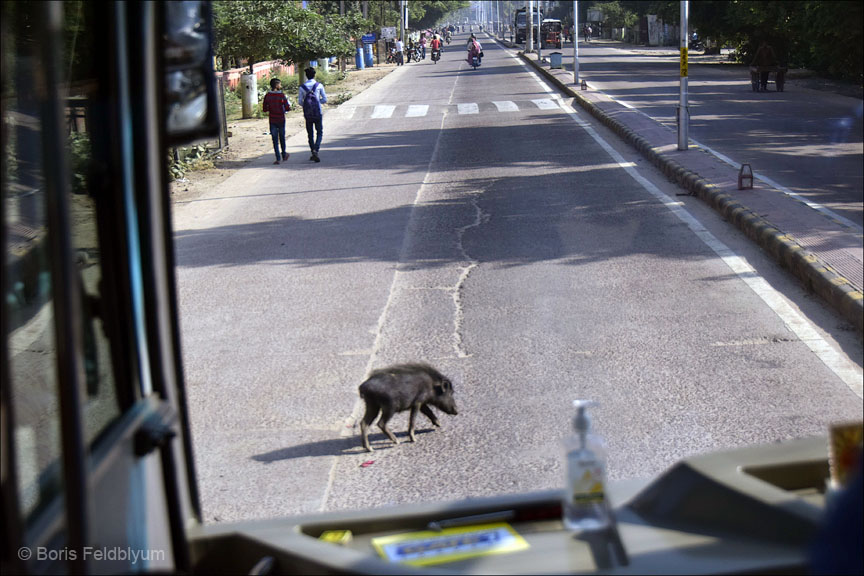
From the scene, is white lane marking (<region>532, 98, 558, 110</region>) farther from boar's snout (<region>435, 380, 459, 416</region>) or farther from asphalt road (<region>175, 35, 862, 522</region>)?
boar's snout (<region>435, 380, 459, 416</region>)

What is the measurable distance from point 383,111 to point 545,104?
4.46 metres

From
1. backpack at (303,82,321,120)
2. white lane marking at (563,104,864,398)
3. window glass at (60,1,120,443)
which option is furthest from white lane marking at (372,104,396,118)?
window glass at (60,1,120,443)

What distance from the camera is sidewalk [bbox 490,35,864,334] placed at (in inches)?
143

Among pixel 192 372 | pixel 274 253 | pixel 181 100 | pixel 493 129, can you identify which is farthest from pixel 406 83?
pixel 181 100

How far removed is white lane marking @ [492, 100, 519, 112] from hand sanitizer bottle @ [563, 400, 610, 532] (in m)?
24.6

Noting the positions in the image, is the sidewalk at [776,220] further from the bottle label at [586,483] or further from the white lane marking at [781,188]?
→ the bottle label at [586,483]

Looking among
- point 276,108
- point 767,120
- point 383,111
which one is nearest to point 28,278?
point 276,108

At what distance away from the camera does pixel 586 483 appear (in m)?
2.31

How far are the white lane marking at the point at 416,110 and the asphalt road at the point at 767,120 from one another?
5369mm

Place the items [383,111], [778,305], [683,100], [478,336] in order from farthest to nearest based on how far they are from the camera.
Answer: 1. [383,111]
2. [683,100]
3. [778,305]
4. [478,336]

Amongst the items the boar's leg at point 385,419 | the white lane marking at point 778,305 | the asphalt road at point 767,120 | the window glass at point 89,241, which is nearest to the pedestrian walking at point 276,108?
the white lane marking at point 778,305

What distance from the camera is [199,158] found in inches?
728

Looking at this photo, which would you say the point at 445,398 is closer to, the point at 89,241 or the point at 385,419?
the point at 385,419


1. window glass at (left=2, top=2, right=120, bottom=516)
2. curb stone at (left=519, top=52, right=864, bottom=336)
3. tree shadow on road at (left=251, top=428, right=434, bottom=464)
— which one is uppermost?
window glass at (left=2, top=2, right=120, bottom=516)
